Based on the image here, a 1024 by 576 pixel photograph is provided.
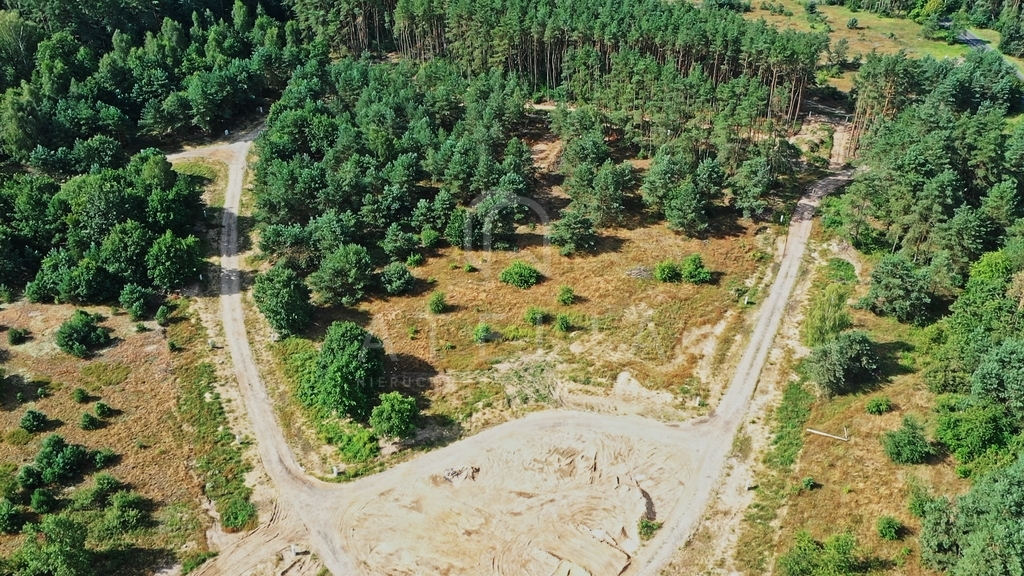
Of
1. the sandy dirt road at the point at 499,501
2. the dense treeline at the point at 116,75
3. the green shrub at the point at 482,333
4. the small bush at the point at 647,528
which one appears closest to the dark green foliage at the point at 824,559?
the sandy dirt road at the point at 499,501

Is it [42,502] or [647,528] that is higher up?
[42,502]

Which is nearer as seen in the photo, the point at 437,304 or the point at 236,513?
the point at 236,513

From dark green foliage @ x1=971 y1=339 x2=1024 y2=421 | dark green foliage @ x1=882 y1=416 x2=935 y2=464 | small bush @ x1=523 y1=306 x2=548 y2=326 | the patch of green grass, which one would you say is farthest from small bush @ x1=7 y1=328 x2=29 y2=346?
dark green foliage @ x1=971 y1=339 x2=1024 y2=421

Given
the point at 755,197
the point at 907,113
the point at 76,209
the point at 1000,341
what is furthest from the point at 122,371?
the point at 907,113

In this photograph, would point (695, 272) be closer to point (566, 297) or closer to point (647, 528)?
point (566, 297)

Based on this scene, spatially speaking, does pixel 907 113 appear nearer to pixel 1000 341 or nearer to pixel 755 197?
pixel 755 197

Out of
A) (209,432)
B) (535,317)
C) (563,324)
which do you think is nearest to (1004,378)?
(563,324)
